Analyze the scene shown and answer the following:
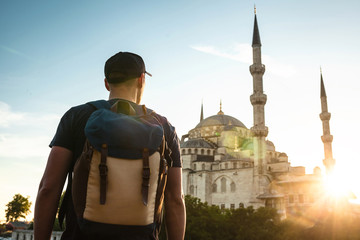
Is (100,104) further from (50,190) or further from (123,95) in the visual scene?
(50,190)

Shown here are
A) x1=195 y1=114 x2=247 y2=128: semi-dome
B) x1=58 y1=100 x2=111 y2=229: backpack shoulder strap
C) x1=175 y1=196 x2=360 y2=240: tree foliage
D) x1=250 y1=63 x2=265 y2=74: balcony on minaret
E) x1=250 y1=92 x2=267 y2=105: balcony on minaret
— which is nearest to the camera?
x1=58 y1=100 x2=111 y2=229: backpack shoulder strap

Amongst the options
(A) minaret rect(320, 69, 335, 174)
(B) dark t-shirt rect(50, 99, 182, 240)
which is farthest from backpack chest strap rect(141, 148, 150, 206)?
(A) minaret rect(320, 69, 335, 174)

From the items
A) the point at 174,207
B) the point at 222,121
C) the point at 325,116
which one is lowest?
the point at 174,207

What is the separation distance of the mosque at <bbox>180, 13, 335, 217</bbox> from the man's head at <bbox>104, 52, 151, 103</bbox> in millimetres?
32151

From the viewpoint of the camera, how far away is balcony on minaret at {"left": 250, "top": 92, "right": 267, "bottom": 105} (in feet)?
109

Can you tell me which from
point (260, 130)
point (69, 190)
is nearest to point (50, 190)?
point (69, 190)

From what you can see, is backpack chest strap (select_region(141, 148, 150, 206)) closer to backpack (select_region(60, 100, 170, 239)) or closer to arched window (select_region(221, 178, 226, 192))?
backpack (select_region(60, 100, 170, 239))

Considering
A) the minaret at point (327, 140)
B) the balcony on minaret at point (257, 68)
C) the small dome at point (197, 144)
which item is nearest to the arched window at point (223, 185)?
the small dome at point (197, 144)

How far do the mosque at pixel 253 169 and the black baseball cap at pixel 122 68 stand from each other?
32.2 meters

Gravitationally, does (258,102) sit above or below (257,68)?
below

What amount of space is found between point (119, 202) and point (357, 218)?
3592mm

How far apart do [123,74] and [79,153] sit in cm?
50

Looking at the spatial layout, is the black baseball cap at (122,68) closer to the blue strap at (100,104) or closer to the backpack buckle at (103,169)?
the blue strap at (100,104)

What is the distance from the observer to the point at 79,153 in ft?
5.63
